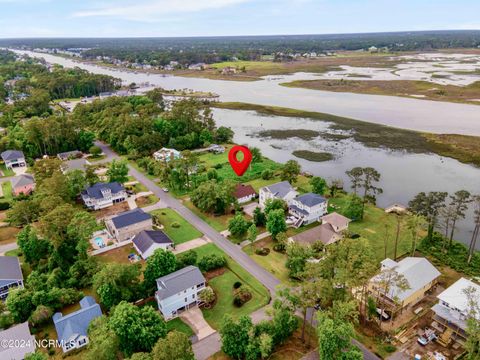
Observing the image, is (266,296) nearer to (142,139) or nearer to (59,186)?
(59,186)

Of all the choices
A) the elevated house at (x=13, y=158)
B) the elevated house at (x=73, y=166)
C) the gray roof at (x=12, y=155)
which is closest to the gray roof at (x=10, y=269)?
the elevated house at (x=73, y=166)

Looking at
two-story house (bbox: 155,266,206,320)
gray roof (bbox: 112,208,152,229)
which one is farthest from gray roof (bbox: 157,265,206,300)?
gray roof (bbox: 112,208,152,229)

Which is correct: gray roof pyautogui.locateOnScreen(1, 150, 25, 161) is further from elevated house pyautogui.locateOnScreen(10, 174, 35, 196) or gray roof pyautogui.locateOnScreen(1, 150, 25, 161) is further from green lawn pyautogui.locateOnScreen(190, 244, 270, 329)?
green lawn pyautogui.locateOnScreen(190, 244, 270, 329)

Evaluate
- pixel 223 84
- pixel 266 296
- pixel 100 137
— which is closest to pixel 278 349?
pixel 266 296

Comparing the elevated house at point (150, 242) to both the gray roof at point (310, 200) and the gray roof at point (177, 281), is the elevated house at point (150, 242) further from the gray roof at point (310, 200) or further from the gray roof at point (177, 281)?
the gray roof at point (310, 200)

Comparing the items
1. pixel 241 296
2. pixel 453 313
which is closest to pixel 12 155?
pixel 241 296

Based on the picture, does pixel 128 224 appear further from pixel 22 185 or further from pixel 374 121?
pixel 374 121
